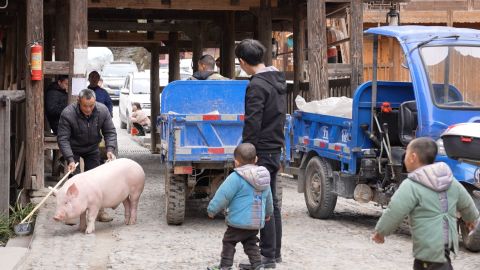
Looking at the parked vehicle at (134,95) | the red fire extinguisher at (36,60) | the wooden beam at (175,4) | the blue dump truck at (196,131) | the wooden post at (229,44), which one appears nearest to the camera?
the blue dump truck at (196,131)

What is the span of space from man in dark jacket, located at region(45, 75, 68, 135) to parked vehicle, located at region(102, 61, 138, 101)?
1108 inches

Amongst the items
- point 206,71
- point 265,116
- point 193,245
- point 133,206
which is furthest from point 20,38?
point 265,116

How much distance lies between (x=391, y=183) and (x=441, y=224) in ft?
13.5

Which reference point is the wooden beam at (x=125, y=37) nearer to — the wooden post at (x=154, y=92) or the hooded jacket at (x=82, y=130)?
the wooden post at (x=154, y=92)

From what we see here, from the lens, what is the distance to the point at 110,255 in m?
8.59

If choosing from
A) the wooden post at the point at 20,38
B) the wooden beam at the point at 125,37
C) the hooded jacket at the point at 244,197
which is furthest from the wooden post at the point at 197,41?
the hooded jacket at the point at 244,197

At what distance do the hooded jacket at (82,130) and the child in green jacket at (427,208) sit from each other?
17.7ft

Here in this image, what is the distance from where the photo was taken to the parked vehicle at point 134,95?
2995 centimetres

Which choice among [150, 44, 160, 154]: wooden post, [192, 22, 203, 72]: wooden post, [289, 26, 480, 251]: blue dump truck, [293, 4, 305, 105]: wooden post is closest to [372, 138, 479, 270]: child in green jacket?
[289, 26, 480, 251]: blue dump truck

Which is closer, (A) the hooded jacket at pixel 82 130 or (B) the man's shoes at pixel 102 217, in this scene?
(A) the hooded jacket at pixel 82 130

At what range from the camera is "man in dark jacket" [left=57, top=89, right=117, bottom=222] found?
10.4 meters

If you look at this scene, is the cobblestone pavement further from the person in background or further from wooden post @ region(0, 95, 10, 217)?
the person in background

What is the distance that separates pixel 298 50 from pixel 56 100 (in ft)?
18.2

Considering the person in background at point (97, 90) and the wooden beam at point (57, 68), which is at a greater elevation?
the wooden beam at point (57, 68)
